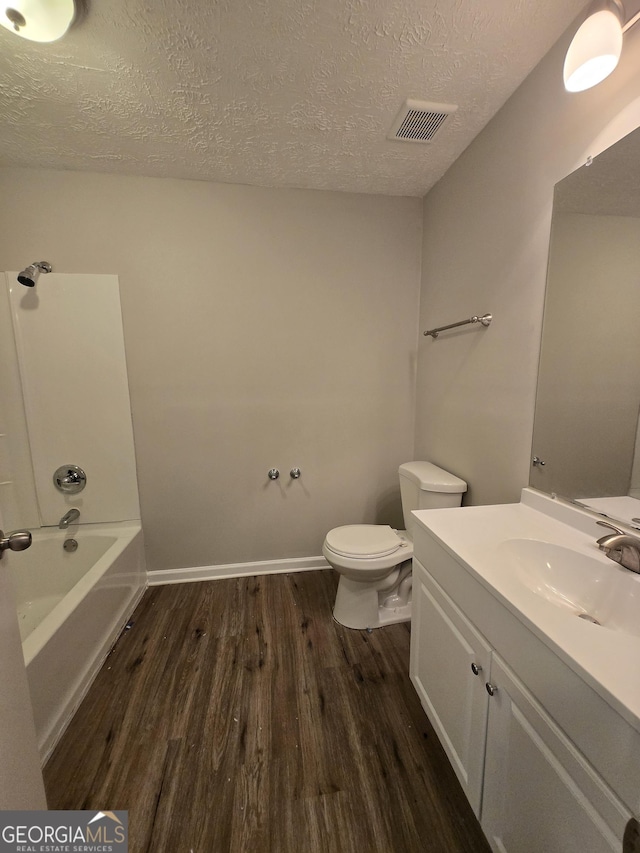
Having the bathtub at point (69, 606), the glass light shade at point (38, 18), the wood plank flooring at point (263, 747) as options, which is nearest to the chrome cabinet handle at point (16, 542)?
the bathtub at point (69, 606)

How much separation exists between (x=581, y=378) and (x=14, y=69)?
2.27m

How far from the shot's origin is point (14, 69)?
115 centimetres

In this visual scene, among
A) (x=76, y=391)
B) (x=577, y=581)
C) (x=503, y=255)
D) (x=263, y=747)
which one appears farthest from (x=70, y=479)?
(x=503, y=255)

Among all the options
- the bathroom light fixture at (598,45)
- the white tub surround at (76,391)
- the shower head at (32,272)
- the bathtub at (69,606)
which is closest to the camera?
the bathroom light fixture at (598,45)

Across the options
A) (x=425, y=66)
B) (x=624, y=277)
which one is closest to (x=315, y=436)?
(x=624, y=277)

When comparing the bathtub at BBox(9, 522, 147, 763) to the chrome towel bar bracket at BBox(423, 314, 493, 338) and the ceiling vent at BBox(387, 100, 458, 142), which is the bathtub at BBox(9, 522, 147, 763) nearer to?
the chrome towel bar bracket at BBox(423, 314, 493, 338)

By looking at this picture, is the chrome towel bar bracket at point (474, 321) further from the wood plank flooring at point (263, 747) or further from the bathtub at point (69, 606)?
the bathtub at point (69, 606)

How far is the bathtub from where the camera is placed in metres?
1.16

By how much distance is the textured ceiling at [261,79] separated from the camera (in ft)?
3.27

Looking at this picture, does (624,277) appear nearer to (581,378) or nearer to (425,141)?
(581,378)

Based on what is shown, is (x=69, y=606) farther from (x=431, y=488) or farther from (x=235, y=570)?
(x=431, y=488)

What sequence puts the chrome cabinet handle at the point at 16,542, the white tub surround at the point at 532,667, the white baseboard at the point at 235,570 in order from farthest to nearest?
the white baseboard at the point at 235,570 < the chrome cabinet handle at the point at 16,542 < the white tub surround at the point at 532,667

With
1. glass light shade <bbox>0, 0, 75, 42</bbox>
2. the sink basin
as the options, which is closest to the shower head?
glass light shade <bbox>0, 0, 75, 42</bbox>

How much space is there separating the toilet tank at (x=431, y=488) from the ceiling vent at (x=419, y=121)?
5.27 feet
